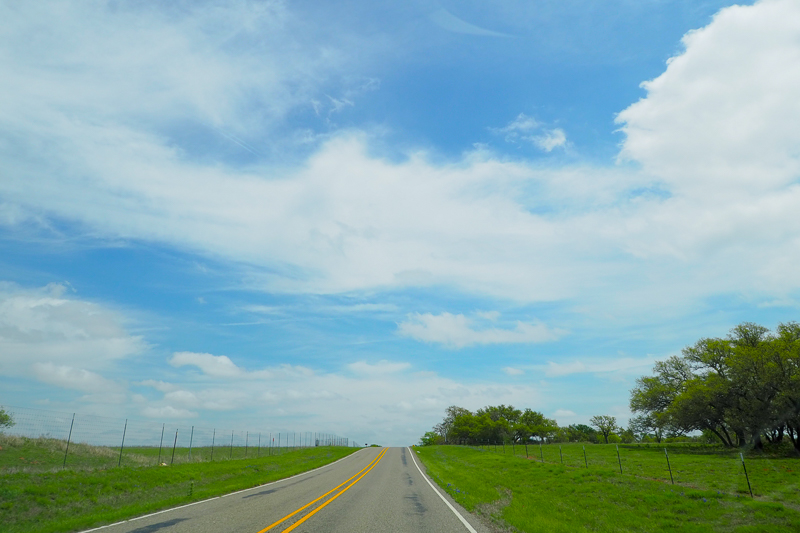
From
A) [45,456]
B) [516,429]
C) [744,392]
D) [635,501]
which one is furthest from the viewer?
[516,429]

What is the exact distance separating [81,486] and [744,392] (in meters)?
62.5

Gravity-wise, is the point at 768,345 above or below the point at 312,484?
above

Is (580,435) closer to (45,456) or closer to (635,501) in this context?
(635,501)

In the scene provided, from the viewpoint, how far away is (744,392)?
5091cm

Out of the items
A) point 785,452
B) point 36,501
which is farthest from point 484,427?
point 36,501

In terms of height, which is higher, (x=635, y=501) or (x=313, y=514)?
(x=313, y=514)

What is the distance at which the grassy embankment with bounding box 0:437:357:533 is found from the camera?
14406 millimetres

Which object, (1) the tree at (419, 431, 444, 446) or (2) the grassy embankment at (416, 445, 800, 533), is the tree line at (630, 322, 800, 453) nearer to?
(2) the grassy embankment at (416, 445, 800, 533)

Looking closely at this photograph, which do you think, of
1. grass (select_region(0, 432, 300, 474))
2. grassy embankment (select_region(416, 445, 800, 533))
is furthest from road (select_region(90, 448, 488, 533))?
grass (select_region(0, 432, 300, 474))

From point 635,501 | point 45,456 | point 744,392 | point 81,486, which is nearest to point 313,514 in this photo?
point 81,486

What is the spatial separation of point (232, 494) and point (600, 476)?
21229 millimetres

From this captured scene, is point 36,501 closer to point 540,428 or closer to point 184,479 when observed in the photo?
point 184,479

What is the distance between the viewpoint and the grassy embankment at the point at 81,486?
47.3 ft

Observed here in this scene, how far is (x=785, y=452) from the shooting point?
155 feet
